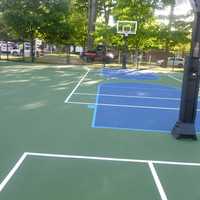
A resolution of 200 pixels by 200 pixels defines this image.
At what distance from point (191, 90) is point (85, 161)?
2877 millimetres

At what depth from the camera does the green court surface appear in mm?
4703

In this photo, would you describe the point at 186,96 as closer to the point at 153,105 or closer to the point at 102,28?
the point at 153,105

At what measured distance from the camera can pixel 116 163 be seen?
5832 millimetres

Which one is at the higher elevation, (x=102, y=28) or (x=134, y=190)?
(x=102, y=28)

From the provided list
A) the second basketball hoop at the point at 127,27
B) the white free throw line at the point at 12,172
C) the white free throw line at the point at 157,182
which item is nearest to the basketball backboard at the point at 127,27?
the second basketball hoop at the point at 127,27

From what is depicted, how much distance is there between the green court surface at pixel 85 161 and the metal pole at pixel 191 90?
1.02 ft

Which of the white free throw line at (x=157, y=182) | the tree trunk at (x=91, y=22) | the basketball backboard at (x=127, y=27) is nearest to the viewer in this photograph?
the white free throw line at (x=157, y=182)

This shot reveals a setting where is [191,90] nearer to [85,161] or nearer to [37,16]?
[85,161]

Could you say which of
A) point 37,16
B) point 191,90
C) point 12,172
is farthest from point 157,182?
point 37,16

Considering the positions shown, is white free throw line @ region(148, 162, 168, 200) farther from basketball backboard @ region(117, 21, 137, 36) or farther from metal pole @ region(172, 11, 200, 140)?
basketball backboard @ region(117, 21, 137, 36)

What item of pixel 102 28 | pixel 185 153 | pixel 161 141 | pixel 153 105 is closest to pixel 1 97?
pixel 153 105

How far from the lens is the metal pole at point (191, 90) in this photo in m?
7.14

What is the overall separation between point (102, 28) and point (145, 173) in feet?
80.9

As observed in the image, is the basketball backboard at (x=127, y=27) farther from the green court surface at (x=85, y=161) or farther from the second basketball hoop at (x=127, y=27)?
the green court surface at (x=85, y=161)
